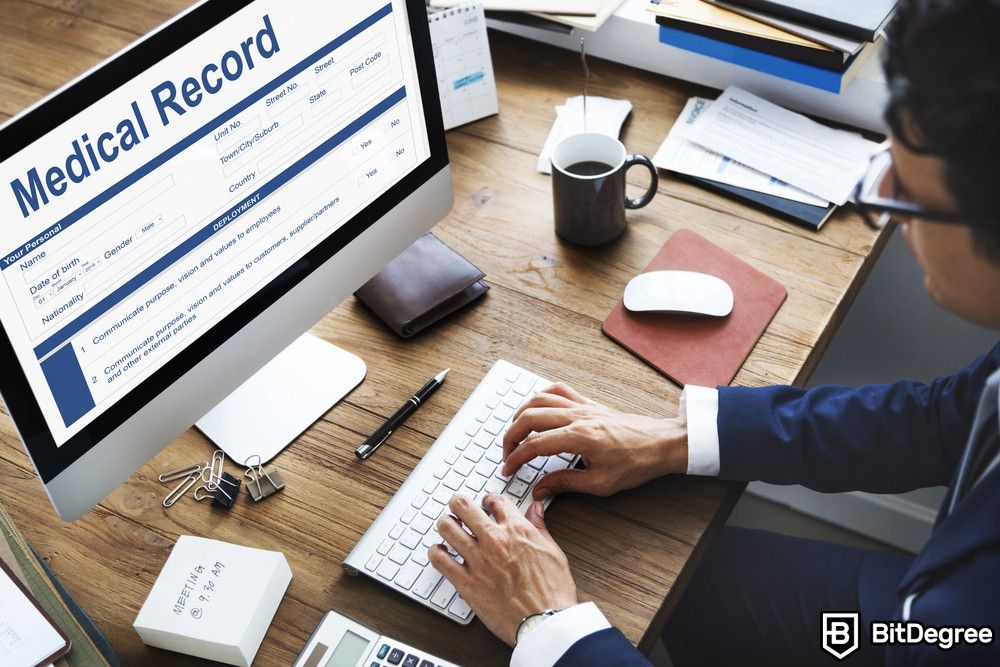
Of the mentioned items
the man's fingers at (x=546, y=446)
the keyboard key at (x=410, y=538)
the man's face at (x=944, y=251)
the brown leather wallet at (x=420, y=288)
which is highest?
the man's face at (x=944, y=251)

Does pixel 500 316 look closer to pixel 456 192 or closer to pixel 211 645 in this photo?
pixel 456 192

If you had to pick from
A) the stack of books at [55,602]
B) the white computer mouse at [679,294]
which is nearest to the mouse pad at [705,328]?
the white computer mouse at [679,294]

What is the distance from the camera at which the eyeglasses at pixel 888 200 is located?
71 cm

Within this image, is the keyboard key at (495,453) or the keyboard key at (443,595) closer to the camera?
the keyboard key at (443,595)

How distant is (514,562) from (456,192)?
0.61 meters

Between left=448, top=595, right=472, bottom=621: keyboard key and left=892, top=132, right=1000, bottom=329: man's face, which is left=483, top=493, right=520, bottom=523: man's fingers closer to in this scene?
left=448, top=595, right=472, bottom=621: keyboard key

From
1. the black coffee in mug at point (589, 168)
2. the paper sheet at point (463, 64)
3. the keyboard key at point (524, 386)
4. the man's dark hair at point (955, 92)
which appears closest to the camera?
the man's dark hair at point (955, 92)

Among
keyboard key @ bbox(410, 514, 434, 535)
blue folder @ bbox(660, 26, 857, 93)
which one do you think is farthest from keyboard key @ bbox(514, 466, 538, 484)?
blue folder @ bbox(660, 26, 857, 93)

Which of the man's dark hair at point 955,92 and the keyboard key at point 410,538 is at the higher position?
the man's dark hair at point 955,92

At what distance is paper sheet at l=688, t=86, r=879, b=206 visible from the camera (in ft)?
4.21

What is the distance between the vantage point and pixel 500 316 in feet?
3.90

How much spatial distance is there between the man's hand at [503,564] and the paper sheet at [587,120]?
0.59 meters

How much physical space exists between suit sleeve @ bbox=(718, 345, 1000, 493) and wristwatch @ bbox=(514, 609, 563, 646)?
10.1 inches

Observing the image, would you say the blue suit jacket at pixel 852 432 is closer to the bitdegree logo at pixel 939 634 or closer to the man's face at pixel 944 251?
the bitdegree logo at pixel 939 634
